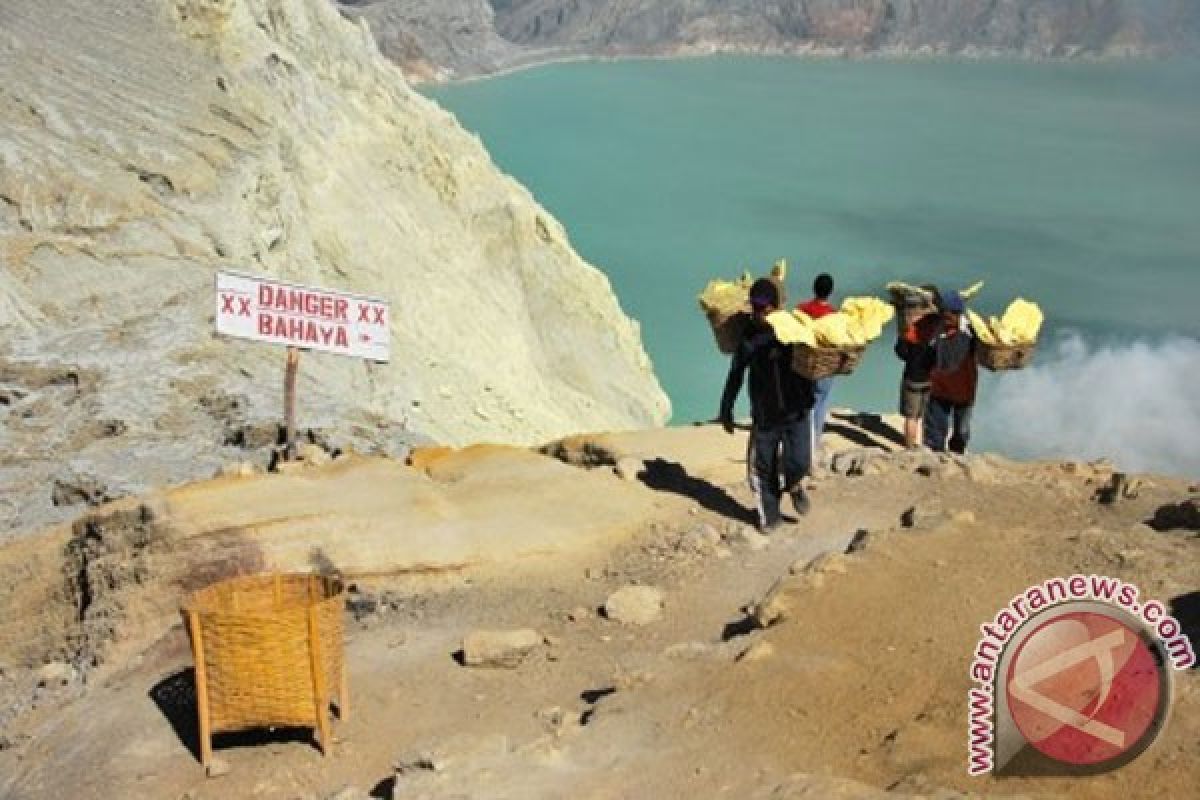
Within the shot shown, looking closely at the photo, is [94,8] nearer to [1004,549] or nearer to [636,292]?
[1004,549]

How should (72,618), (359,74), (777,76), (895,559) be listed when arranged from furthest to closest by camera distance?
(777,76) < (359,74) < (72,618) < (895,559)

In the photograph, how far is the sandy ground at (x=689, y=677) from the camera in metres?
5.10

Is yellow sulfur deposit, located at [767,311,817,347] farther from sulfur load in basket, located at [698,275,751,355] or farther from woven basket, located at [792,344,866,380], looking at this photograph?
sulfur load in basket, located at [698,275,751,355]

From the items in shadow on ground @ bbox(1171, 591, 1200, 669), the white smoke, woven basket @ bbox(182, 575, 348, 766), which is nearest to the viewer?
woven basket @ bbox(182, 575, 348, 766)

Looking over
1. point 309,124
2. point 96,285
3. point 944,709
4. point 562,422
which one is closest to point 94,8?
point 309,124

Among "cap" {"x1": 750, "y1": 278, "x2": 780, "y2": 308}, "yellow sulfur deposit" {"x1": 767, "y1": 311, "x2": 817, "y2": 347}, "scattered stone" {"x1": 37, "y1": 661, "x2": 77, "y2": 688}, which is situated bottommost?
"scattered stone" {"x1": 37, "y1": 661, "x2": 77, "y2": 688}

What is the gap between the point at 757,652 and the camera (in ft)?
19.5

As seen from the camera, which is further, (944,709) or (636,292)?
(636,292)

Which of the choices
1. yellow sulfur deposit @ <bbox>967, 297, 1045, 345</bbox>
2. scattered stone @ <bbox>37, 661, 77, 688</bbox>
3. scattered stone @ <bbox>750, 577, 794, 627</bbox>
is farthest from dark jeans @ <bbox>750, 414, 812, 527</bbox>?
scattered stone @ <bbox>37, 661, 77, 688</bbox>

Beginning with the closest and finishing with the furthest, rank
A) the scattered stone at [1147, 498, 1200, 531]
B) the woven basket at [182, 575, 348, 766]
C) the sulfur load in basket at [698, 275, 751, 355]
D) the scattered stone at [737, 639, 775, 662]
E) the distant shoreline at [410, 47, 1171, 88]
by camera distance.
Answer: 1. the woven basket at [182, 575, 348, 766]
2. the scattered stone at [737, 639, 775, 662]
3. the scattered stone at [1147, 498, 1200, 531]
4. the sulfur load in basket at [698, 275, 751, 355]
5. the distant shoreline at [410, 47, 1171, 88]

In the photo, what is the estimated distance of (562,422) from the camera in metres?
16.7

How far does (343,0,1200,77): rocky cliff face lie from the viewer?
111500 mm

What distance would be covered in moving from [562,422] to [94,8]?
6606 millimetres

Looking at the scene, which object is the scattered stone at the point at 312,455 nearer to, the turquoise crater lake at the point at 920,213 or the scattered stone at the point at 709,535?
the scattered stone at the point at 709,535
